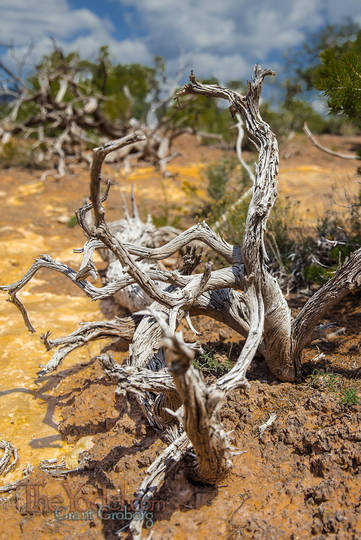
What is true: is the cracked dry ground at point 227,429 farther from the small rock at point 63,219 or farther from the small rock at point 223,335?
the small rock at point 63,219

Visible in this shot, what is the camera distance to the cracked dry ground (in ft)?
7.32

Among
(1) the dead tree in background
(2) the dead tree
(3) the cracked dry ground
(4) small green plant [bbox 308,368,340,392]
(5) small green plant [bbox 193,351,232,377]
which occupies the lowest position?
(3) the cracked dry ground

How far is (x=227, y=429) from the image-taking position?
277 cm

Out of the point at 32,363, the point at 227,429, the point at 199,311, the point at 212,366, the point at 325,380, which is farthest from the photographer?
the point at 32,363

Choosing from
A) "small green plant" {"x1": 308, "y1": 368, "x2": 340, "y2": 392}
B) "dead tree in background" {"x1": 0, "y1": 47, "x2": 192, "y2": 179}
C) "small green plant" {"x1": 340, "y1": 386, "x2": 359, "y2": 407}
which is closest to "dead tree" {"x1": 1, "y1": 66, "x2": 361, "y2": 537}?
"small green plant" {"x1": 308, "y1": 368, "x2": 340, "y2": 392}

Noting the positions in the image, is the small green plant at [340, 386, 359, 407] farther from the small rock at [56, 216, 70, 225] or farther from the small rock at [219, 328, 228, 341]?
the small rock at [56, 216, 70, 225]

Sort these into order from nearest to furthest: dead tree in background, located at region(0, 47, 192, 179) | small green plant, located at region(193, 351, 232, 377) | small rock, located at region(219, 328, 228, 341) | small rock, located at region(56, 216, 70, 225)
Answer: small green plant, located at region(193, 351, 232, 377), small rock, located at region(219, 328, 228, 341), small rock, located at region(56, 216, 70, 225), dead tree in background, located at region(0, 47, 192, 179)

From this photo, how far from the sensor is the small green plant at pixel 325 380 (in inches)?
113

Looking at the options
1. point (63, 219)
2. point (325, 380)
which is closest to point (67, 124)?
point (63, 219)

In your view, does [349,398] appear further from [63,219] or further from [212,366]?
[63,219]

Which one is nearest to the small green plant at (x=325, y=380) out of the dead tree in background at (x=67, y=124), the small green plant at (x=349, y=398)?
the small green plant at (x=349, y=398)

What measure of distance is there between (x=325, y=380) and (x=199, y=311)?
100 centimetres

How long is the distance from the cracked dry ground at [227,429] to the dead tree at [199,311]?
0.19m

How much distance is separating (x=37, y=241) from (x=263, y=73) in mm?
4971
